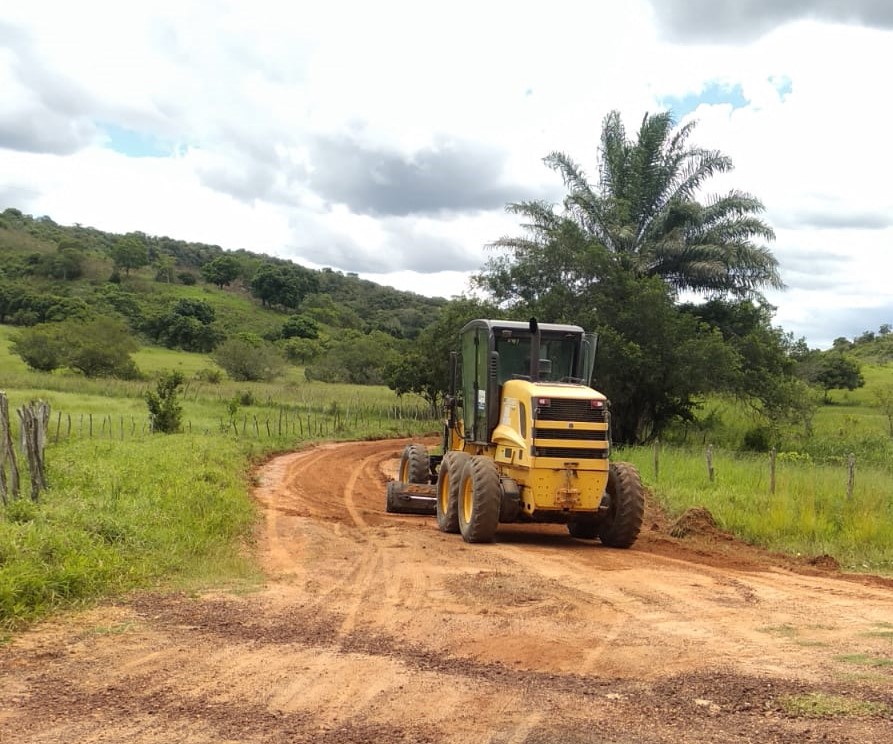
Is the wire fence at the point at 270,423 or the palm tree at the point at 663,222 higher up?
the palm tree at the point at 663,222

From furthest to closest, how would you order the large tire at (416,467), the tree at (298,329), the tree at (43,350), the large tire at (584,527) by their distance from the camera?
the tree at (298,329)
the tree at (43,350)
the large tire at (416,467)
the large tire at (584,527)

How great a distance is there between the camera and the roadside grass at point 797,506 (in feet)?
38.8

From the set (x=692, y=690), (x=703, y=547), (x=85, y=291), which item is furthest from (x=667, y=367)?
(x=85, y=291)

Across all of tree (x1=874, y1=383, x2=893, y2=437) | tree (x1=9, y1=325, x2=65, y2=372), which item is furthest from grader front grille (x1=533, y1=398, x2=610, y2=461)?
tree (x1=9, y1=325, x2=65, y2=372)

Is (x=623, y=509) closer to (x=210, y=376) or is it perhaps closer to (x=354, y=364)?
(x=210, y=376)

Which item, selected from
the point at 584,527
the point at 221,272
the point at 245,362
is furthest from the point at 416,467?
the point at 221,272

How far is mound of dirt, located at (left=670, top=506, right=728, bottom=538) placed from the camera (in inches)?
517

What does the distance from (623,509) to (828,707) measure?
664 cm

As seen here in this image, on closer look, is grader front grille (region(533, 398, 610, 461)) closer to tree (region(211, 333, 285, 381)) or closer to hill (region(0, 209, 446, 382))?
hill (region(0, 209, 446, 382))

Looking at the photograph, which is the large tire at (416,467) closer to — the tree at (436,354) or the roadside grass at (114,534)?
the roadside grass at (114,534)

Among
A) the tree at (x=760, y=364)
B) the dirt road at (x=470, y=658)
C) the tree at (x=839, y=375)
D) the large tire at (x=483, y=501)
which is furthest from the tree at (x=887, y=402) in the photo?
the dirt road at (x=470, y=658)

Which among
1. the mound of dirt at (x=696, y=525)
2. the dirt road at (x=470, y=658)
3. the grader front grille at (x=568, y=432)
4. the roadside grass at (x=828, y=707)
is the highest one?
the grader front grille at (x=568, y=432)

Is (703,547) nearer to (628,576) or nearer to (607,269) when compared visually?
(628,576)

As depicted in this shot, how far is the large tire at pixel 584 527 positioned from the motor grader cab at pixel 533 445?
2 cm
